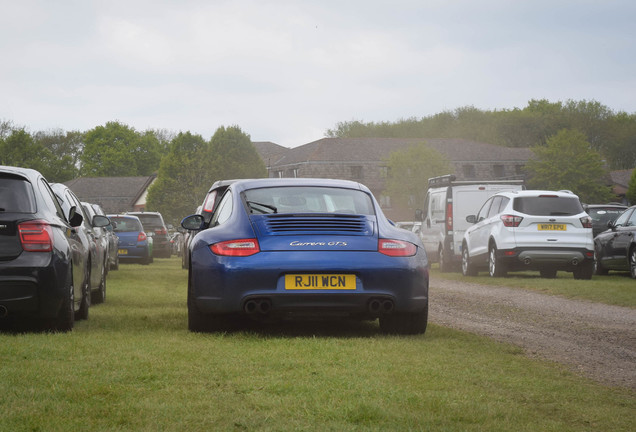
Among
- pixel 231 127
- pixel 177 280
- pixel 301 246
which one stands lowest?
pixel 177 280

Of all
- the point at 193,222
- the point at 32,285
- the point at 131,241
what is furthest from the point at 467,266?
the point at 32,285

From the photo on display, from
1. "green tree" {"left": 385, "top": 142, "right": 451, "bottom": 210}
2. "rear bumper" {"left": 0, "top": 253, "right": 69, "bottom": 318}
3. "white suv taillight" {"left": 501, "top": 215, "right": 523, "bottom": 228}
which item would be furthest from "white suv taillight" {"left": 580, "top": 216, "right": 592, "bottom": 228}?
"green tree" {"left": 385, "top": 142, "right": 451, "bottom": 210}

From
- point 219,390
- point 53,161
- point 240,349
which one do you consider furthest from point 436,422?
point 53,161

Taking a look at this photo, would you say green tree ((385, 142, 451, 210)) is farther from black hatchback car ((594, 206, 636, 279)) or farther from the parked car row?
the parked car row

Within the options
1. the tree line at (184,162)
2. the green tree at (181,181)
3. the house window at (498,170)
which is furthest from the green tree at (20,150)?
the house window at (498,170)

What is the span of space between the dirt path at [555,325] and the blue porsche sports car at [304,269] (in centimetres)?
124

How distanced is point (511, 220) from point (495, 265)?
116 cm

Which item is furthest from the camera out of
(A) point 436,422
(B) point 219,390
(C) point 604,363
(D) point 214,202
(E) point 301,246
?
(D) point 214,202

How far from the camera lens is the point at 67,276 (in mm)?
8602

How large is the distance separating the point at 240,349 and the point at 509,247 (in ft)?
42.8

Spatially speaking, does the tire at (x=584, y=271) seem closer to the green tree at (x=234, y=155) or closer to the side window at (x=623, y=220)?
the side window at (x=623, y=220)

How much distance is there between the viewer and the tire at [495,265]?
2022 cm

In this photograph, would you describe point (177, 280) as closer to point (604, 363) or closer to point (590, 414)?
point (604, 363)

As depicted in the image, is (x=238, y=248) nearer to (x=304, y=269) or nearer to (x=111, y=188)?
(x=304, y=269)
